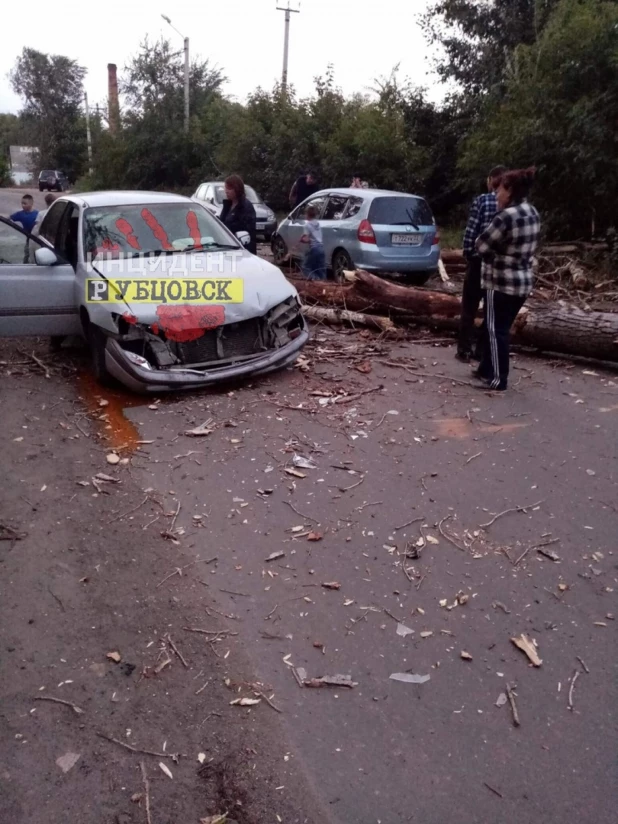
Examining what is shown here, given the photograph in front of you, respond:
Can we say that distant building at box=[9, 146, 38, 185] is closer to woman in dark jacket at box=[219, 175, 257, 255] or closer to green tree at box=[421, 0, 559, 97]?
green tree at box=[421, 0, 559, 97]

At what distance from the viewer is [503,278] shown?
20.9ft

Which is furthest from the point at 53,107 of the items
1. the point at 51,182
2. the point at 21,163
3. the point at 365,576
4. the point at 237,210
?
the point at 365,576

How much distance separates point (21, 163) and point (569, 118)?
66.9 m

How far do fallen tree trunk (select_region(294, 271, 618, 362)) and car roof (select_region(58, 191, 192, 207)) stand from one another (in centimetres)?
245

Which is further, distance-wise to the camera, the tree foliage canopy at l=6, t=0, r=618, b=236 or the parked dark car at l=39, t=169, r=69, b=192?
the parked dark car at l=39, t=169, r=69, b=192

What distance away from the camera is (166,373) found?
6.15 metres

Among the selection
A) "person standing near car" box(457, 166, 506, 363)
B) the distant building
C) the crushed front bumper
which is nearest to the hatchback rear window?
"person standing near car" box(457, 166, 506, 363)

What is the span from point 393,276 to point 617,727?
9.53 metres

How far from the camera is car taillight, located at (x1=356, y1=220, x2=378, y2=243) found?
10.9 meters

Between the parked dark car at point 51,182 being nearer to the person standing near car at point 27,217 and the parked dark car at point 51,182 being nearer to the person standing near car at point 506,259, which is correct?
the person standing near car at point 27,217

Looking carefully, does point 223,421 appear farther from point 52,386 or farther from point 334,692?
point 334,692

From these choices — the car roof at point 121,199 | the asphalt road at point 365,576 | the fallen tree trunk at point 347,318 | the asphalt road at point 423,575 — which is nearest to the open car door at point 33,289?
the asphalt road at point 365,576

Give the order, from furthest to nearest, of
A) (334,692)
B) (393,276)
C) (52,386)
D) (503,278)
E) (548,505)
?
1. (393,276)
2. (52,386)
3. (503,278)
4. (548,505)
5. (334,692)

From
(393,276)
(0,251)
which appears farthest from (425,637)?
(393,276)
